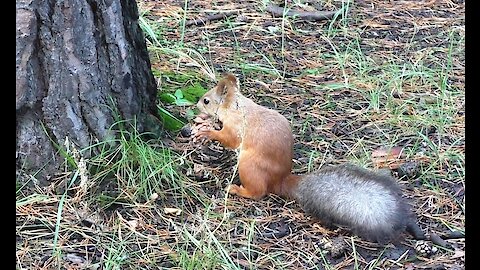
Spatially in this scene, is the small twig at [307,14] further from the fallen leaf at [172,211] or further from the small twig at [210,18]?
the fallen leaf at [172,211]

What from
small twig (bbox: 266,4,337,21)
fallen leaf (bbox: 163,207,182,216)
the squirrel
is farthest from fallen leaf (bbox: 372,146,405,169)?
small twig (bbox: 266,4,337,21)

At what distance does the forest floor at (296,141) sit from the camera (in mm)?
2463

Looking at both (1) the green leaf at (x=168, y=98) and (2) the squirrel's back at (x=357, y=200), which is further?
(1) the green leaf at (x=168, y=98)

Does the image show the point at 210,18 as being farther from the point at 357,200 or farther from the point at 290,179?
the point at 357,200

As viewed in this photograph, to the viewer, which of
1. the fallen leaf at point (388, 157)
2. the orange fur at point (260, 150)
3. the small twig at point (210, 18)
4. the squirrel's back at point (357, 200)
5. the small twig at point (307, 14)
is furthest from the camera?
the small twig at point (307, 14)

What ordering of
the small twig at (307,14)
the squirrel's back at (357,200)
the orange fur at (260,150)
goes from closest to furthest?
the squirrel's back at (357,200), the orange fur at (260,150), the small twig at (307,14)

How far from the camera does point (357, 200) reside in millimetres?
2533

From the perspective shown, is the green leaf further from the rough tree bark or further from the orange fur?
the rough tree bark

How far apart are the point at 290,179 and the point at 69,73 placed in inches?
35.8

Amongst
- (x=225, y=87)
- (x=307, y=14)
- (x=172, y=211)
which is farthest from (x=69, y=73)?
(x=307, y=14)

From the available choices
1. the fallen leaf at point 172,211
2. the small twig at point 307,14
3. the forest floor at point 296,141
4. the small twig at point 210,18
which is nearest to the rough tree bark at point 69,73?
the forest floor at point 296,141

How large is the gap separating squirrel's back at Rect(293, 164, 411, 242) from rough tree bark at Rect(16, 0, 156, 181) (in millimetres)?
765
